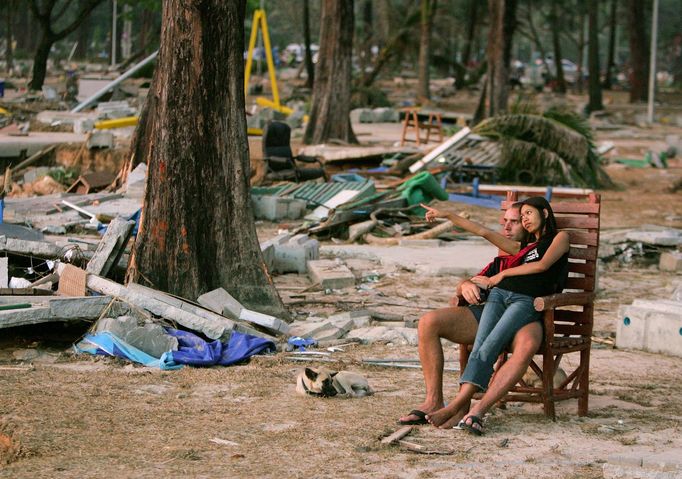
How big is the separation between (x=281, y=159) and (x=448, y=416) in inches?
510

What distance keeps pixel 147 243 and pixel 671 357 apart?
4.10m

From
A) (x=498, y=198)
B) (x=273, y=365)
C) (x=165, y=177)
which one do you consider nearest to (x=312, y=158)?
(x=498, y=198)

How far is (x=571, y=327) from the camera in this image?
22.5 feet

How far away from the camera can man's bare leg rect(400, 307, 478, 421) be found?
247 inches

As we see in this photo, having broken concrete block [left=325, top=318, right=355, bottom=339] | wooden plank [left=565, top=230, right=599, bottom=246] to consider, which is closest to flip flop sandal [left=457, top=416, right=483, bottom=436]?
wooden plank [left=565, top=230, right=599, bottom=246]

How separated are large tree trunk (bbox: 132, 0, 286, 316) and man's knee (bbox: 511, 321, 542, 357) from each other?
11.7ft

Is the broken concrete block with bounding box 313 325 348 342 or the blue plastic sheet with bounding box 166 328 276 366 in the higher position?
the blue plastic sheet with bounding box 166 328 276 366

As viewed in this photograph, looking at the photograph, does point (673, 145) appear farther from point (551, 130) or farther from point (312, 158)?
point (312, 158)

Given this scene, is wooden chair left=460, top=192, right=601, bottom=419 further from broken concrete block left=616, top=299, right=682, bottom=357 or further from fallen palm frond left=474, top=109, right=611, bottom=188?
fallen palm frond left=474, top=109, right=611, bottom=188

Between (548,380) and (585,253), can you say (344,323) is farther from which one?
(548,380)

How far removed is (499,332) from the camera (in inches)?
246

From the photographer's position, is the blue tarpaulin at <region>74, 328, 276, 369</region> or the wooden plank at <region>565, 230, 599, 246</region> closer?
the wooden plank at <region>565, 230, 599, 246</region>

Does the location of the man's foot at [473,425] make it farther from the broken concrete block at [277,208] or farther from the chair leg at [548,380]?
the broken concrete block at [277,208]

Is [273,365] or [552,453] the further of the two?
[273,365]
